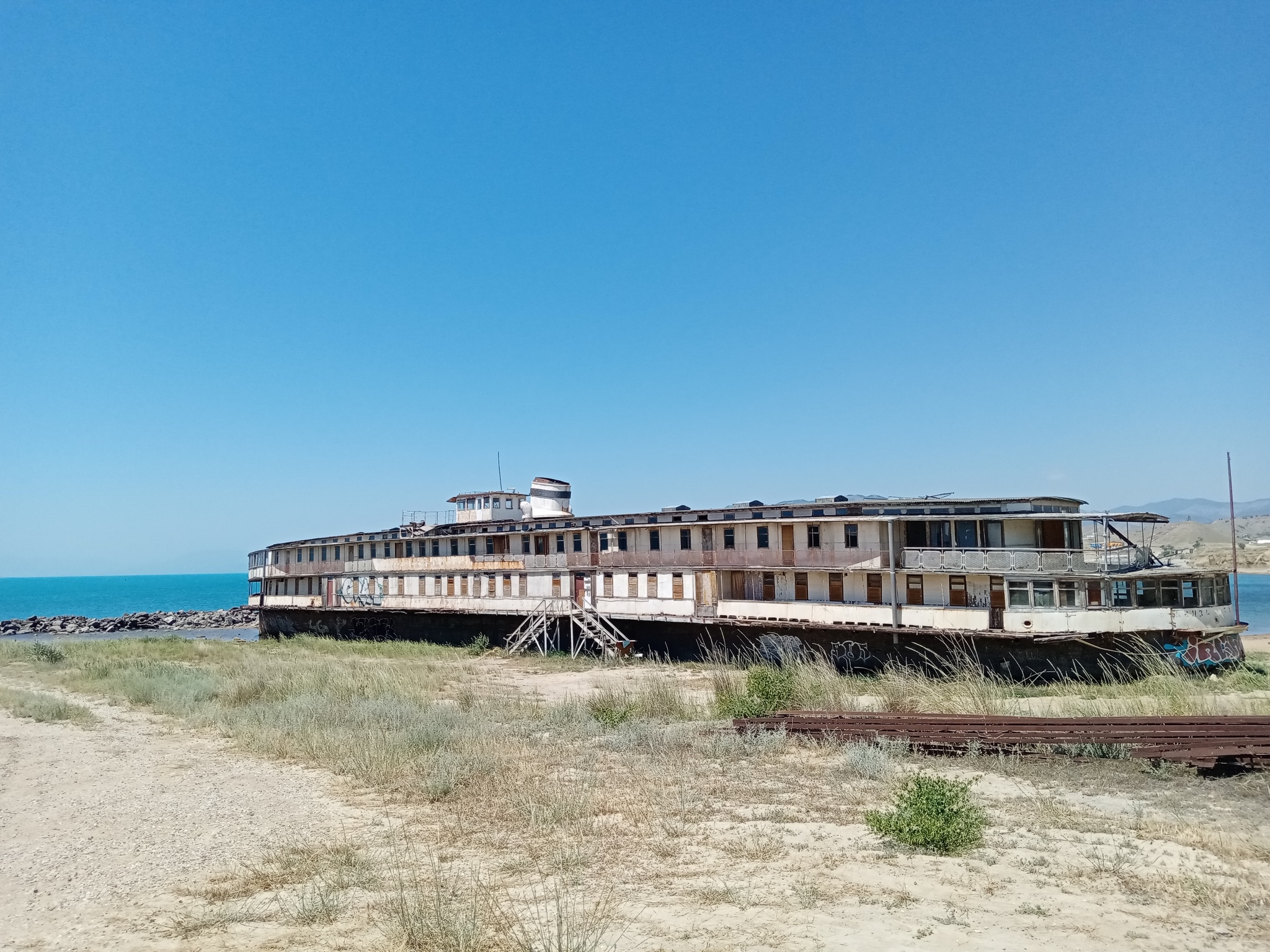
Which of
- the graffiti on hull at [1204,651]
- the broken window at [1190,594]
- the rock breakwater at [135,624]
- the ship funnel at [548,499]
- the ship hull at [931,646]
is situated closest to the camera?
the graffiti on hull at [1204,651]

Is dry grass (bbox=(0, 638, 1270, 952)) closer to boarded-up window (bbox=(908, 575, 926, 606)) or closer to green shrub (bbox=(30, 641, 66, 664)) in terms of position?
boarded-up window (bbox=(908, 575, 926, 606))

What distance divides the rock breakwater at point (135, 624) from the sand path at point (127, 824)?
7261 centimetres

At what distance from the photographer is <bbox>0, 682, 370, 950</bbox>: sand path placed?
9.73 metres

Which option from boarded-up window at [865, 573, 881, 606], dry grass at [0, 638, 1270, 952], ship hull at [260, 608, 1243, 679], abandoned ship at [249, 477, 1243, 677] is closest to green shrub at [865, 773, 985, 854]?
dry grass at [0, 638, 1270, 952]

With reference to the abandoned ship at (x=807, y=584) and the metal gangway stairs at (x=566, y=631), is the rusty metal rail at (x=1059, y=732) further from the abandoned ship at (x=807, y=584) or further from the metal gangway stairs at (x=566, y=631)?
the metal gangway stairs at (x=566, y=631)

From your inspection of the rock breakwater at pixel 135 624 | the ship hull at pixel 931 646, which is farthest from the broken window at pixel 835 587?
the rock breakwater at pixel 135 624

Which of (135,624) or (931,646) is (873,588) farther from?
(135,624)

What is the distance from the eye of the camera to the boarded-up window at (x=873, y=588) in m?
33.3

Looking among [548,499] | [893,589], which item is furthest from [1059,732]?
[548,499]

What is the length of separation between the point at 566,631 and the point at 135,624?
2715 inches

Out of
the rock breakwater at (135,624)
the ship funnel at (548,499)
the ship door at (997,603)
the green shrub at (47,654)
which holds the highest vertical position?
the ship funnel at (548,499)

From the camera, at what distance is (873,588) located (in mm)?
33469

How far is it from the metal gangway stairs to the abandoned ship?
0.12 metres

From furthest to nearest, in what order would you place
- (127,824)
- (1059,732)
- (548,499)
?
(548,499) < (1059,732) < (127,824)
